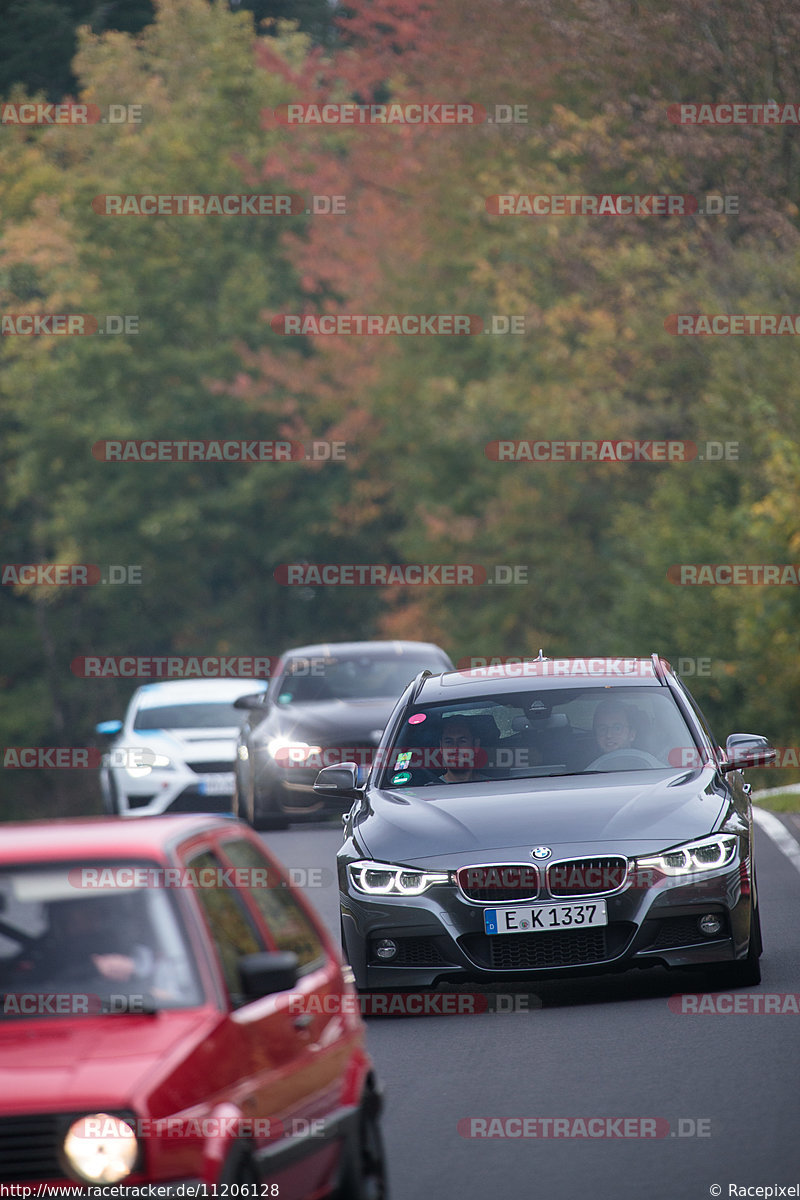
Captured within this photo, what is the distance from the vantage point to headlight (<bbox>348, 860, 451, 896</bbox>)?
404 inches

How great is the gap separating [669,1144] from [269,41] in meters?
55.3

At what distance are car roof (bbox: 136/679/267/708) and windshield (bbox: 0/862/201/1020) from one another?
1918cm

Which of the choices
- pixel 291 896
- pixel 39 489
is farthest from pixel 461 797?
pixel 39 489

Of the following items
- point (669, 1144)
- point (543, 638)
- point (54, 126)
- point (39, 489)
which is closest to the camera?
point (669, 1144)

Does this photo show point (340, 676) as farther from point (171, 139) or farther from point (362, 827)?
point (171, 139)

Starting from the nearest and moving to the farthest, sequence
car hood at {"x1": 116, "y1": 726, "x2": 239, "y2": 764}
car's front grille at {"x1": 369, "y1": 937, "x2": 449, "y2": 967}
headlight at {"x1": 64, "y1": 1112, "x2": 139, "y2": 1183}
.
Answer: headlight at {"x1": 64, "y1": 1112, "x2": 139, "y2": 1183}, car's front grille at {"x1": 369, "y1": 937, "x2": 449, "y2": 967}, car hood at {"x1": 116, "y1": 726, "x2": 239, "y2": 764}

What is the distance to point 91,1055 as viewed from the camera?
17.3 feet

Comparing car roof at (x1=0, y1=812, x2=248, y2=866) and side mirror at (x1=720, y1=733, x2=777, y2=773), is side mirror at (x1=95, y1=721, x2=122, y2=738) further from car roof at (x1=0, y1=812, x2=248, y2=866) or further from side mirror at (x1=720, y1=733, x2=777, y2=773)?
car roof at (x1=0, y1=812, x2=248, y2=866)

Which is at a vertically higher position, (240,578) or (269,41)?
(269,41)

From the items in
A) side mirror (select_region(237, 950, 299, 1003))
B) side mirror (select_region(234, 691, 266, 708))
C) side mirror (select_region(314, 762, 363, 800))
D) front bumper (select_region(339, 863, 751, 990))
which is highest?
side mirror (select_region(237, 950, 299, 1003))

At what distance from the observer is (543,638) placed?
4772 cm

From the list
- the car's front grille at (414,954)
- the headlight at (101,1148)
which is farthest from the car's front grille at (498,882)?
the headlight at (101,1148)

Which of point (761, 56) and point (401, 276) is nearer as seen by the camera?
point (761, 56)

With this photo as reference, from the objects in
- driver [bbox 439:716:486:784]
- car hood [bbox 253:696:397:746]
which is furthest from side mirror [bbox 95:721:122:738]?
driver [bbox 439:716:486:784]
